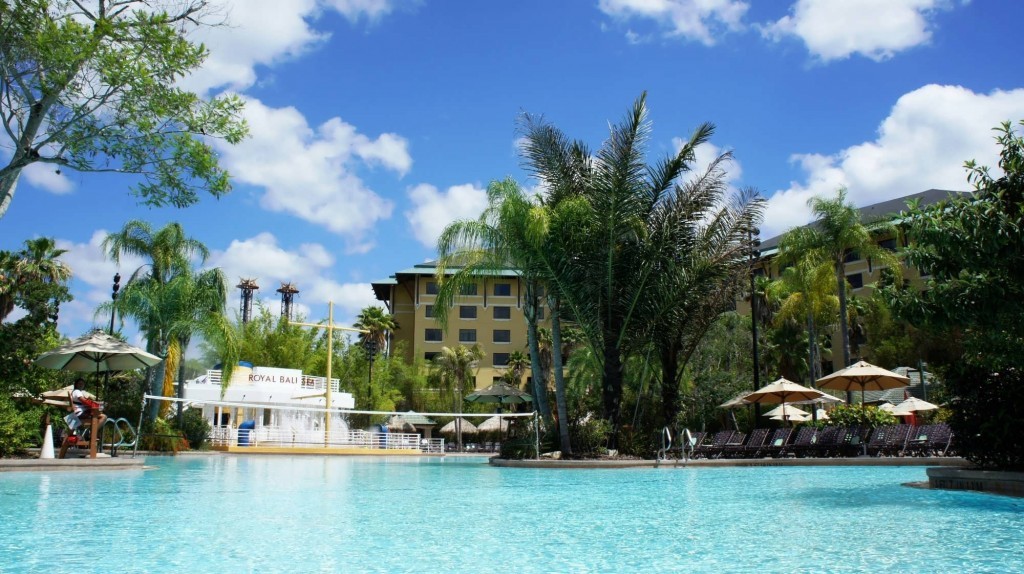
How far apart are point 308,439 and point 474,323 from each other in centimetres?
3601

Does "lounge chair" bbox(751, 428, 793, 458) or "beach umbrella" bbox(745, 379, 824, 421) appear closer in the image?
"lounge chair" bbox(751, 428, 793, 458)

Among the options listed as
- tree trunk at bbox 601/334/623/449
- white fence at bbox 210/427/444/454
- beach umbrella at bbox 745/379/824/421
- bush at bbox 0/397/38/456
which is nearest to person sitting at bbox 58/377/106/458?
bush at bbox 0/397/38/456

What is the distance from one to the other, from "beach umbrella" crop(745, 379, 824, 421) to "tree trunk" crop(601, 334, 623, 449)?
5.87 meters

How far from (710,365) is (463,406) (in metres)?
24.1

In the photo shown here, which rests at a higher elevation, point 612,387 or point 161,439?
point 612,387

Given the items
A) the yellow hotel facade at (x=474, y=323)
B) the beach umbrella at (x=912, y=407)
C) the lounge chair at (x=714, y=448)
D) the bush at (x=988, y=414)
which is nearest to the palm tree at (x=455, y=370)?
the yellow hotel facade at (x=474, y=323)

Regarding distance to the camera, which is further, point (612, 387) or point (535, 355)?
point (535, 355)

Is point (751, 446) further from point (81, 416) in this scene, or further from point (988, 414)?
point (81, 416)

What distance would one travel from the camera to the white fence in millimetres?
32125

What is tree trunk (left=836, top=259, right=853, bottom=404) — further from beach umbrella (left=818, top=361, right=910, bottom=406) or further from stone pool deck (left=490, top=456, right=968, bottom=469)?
stone pool deck (left=490, top=456, right=968, bottom=469)

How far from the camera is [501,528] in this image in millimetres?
7988

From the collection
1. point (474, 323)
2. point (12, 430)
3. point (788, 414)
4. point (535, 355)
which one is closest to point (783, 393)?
point (788, 414)

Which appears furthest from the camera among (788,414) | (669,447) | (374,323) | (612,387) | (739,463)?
(374,323)

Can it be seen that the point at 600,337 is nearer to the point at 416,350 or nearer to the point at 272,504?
the point at 272,504
